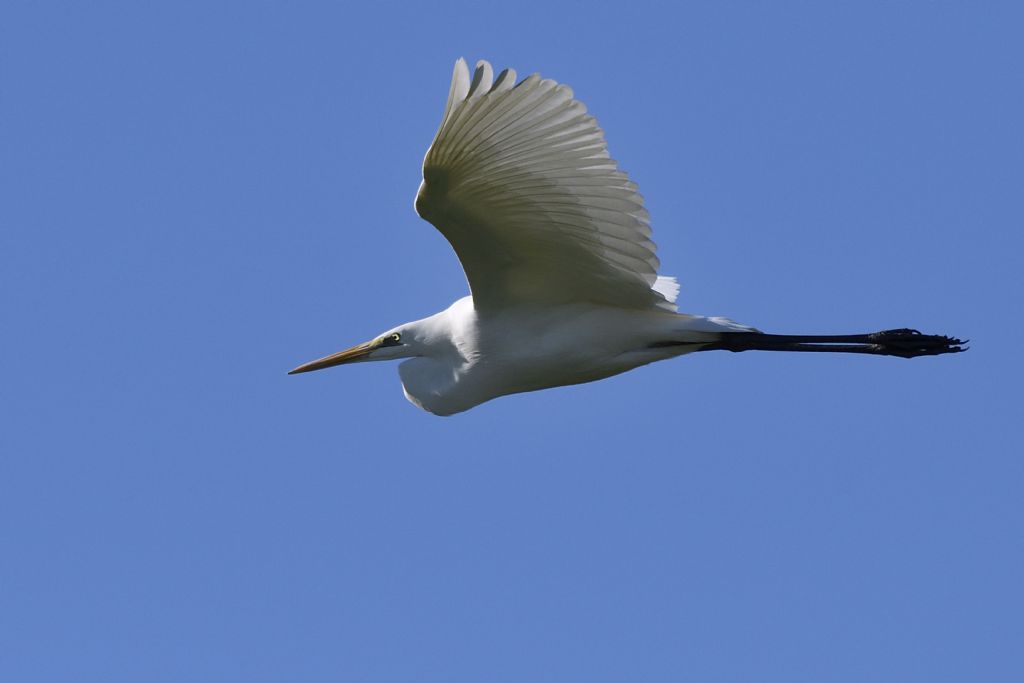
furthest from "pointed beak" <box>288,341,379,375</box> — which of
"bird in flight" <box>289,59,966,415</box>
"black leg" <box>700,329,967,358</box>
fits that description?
"black leg" <box>700,329,967,358</box>

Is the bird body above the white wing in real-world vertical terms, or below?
below

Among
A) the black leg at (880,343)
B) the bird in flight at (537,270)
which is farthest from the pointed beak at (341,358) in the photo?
the black leg at (880,343)

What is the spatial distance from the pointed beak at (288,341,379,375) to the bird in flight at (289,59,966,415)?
104 millimetres

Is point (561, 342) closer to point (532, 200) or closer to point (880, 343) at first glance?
point (532, 200)

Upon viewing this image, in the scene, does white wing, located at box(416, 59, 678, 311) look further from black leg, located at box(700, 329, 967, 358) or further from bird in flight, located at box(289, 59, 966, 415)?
black leg, located at box(700, 329, 967, 358)

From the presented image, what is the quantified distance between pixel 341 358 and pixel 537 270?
85.3 inches

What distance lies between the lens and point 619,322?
781cm

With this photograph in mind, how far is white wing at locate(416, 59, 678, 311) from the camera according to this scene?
6.40 metres

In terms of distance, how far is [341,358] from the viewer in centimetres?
930

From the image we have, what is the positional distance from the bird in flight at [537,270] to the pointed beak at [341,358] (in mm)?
104

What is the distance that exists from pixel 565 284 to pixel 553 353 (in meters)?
0.40

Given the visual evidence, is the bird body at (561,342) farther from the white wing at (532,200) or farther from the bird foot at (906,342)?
the bird foot at (906,342)

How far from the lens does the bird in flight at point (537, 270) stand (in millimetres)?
6512

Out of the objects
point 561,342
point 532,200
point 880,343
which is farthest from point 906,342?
point 532,200
